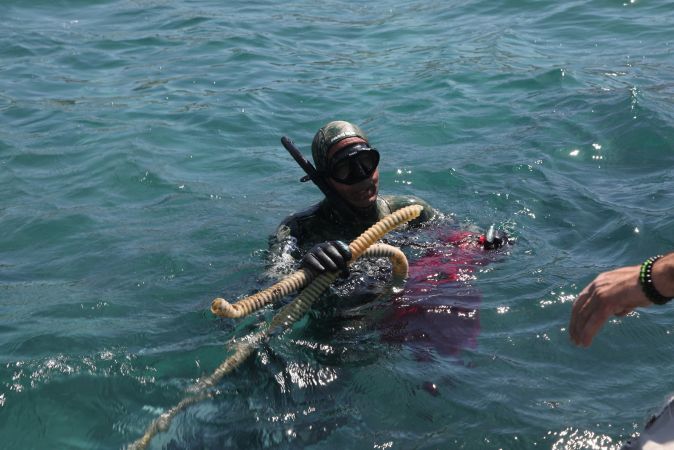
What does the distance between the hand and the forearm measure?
47 millimetres

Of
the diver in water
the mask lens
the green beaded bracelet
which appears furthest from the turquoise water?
the green beaded bracelet

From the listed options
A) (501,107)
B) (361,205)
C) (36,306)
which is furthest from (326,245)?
(501,107)

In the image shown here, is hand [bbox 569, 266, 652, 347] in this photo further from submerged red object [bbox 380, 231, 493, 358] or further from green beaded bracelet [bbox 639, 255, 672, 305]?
submerged red object [bbox 380, 231, 493, 358]

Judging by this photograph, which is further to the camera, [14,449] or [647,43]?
[647,43]

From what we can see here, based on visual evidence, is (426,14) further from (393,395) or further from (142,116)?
(393,395)

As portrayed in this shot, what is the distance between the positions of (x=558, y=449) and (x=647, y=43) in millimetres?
7062

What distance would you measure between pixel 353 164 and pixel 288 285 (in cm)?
95

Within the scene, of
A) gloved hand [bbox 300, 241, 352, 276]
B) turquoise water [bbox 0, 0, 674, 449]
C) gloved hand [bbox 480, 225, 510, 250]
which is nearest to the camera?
turquoise water [bbox 0, 0, 674, 449]

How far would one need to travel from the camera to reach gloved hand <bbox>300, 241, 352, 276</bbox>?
12.3 ft

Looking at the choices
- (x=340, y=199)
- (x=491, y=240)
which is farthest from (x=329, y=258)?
(x=491, y=240)

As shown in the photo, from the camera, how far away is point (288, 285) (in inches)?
143

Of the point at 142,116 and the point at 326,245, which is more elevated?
the point at 326,245

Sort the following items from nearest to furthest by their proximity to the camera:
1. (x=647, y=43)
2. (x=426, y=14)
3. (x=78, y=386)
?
(x=78, y=386), (x=647, y=43), (x=426, y=14)

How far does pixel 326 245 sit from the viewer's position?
378 centimetres
